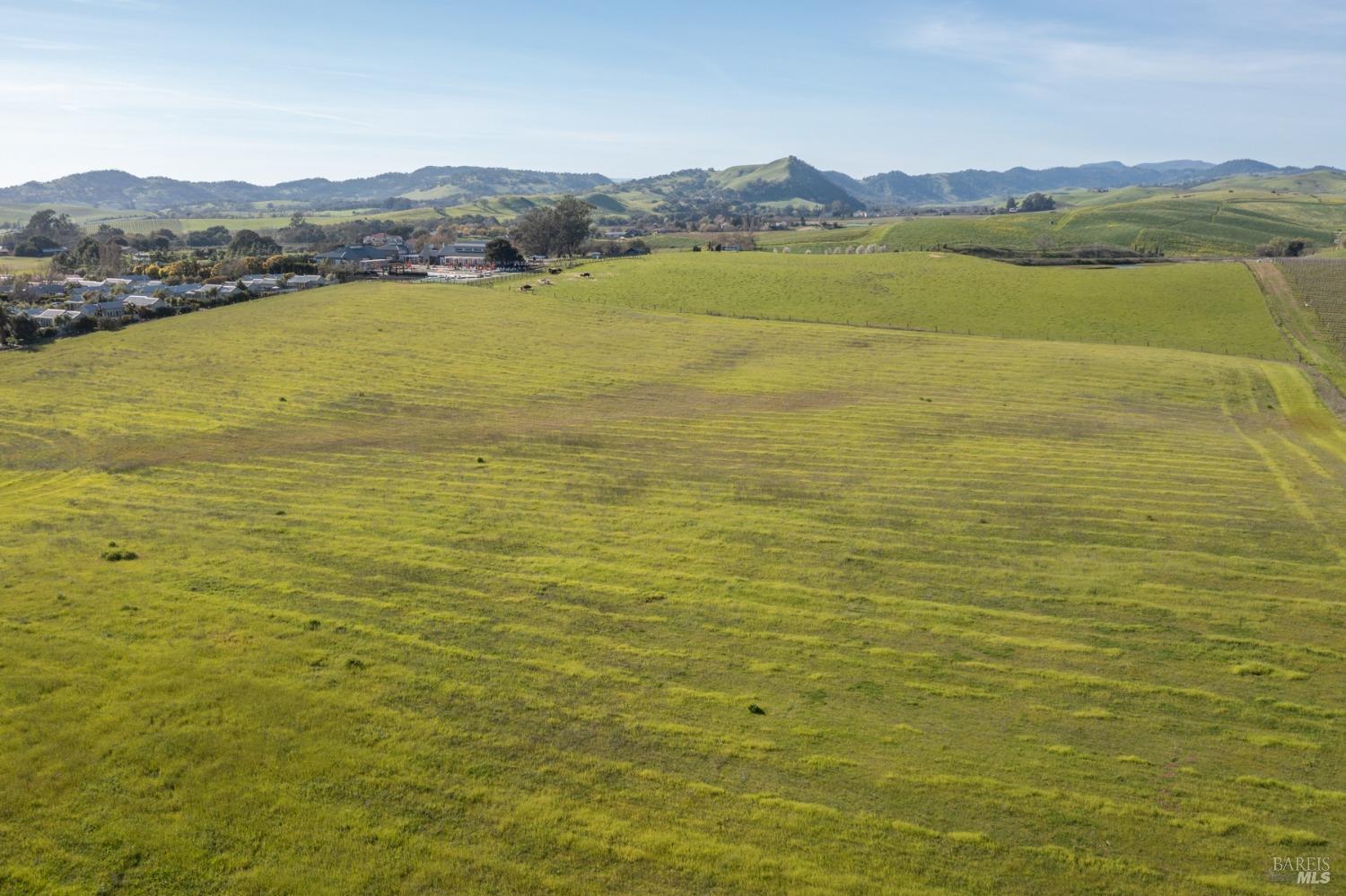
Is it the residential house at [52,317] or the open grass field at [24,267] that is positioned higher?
the open grass field at [24,267]

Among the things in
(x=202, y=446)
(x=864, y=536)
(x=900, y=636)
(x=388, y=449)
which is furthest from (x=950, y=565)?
(x=202, y=446)

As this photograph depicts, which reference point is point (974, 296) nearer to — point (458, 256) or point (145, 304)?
point (145, 304)

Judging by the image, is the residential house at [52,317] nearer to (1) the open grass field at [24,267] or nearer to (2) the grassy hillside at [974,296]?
(2) the grassy hillside at [974,296]

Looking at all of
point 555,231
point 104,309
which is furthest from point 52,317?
point 555,231

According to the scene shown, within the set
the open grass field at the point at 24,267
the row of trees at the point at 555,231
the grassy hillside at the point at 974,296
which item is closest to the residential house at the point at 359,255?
the row of trees at the point at 555,231

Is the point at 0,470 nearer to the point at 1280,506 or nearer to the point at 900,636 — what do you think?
the point at 900,636

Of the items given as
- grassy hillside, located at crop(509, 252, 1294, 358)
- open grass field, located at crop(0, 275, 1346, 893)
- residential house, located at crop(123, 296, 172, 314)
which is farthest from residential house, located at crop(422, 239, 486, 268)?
open grass field, located at crop(0, 275, 1346, 893)
